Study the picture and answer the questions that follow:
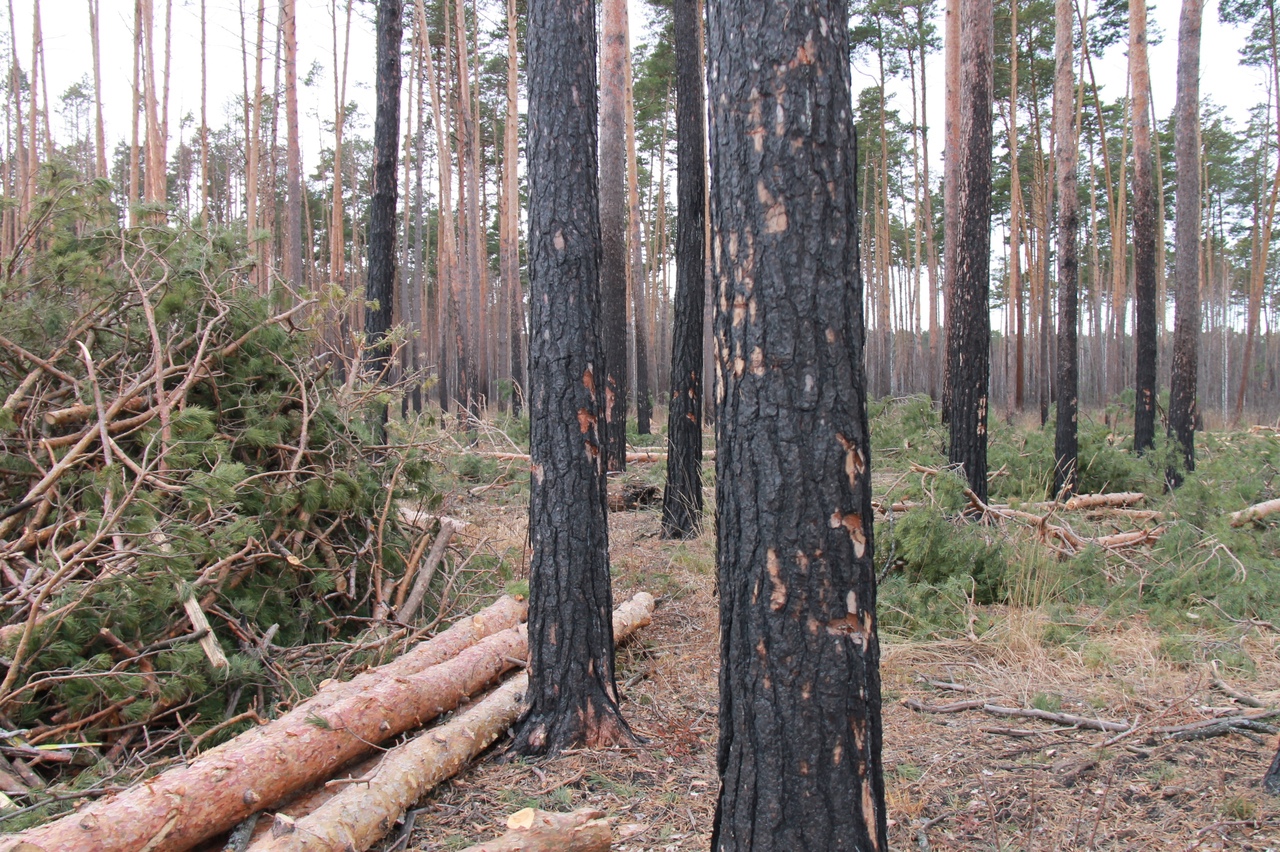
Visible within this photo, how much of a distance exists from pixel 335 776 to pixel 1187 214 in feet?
34.6

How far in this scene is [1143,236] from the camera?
375 inches

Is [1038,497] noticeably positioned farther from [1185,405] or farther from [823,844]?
[823,844]

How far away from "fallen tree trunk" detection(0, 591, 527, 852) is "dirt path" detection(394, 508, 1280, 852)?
1.35 ft

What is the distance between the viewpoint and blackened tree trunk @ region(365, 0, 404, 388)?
715cm

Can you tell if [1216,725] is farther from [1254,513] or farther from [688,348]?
[688,348]

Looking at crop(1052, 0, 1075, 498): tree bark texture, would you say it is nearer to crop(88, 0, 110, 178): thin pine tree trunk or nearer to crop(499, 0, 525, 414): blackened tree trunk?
crop(499, 0, 525, 414): blackened tree trunk

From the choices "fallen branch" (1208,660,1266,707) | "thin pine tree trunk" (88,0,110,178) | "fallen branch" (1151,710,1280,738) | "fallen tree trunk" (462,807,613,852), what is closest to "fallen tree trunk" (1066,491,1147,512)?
"fallen branch" (1208,660,1266,707)

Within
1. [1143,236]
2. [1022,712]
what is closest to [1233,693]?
[1022,712]

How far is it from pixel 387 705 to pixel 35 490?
2109mm

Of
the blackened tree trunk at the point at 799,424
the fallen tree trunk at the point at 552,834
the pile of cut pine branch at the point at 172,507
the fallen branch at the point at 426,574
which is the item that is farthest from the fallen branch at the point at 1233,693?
the fallen branch at the point at 426,574

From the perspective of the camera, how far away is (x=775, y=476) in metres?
1.85

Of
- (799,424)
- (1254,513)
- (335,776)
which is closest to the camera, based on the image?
(799,424)

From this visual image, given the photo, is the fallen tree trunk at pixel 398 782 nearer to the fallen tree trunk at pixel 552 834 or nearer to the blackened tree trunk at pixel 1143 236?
the fallen tree trunk at pixel 552 834

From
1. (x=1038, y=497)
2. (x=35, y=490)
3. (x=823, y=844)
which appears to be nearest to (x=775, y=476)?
(x=823, y=844)
